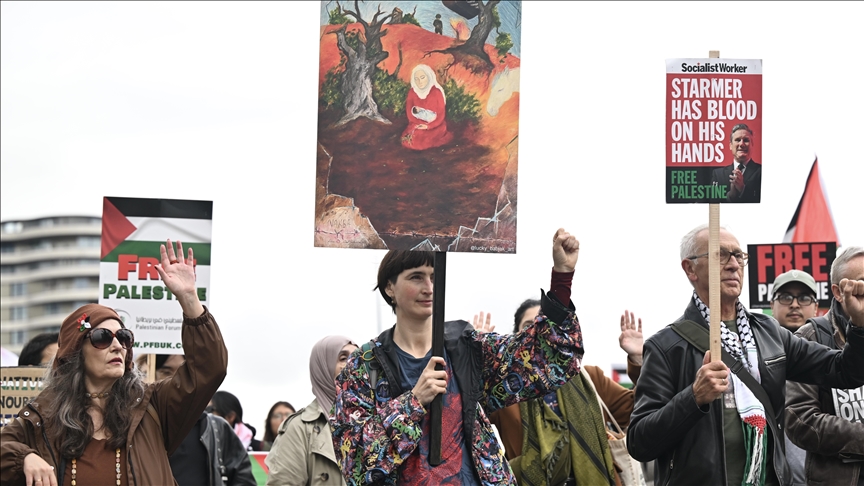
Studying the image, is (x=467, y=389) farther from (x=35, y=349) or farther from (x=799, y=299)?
(x=35, y=349)

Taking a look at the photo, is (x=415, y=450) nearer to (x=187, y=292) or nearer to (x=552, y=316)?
(x=552, y=316)

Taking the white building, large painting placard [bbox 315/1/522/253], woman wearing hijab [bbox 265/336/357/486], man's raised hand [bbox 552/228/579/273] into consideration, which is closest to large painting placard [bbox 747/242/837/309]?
woman wearing hijab [bbox 265/336/357/486]

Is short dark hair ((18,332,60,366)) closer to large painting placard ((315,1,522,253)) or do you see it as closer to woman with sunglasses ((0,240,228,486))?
woman with sunglasses ((0,240,228,486))

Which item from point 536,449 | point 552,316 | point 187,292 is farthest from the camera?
point 536,449

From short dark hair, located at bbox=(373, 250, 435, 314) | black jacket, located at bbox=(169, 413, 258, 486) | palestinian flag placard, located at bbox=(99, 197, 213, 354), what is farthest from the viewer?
palestinian flag placard, located at bbox=(99, 197, 213, 354)

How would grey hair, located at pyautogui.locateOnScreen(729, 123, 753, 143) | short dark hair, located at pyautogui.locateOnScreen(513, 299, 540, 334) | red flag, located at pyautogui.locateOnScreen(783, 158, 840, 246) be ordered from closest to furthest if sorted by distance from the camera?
grey hair, located at pyautogui.locateOnScreen(729, 123, 753, 143) → short dark hair, located at pyautogui.locateOnScreen(513, 299, 540, 334) → red flag, located at pyautogui.locateOnScreen(783, 158, 840, 246)

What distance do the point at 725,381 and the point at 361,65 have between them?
7.10 feet

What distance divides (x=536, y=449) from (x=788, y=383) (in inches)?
59.4

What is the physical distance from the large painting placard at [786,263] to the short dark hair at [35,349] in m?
5.63

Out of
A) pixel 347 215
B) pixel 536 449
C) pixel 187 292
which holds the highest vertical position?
pixel 347 215

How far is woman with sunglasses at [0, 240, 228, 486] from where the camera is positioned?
5.41 metres

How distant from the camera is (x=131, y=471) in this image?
5.43 metres

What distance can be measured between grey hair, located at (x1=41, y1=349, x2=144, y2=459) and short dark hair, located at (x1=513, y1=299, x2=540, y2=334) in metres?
3.13

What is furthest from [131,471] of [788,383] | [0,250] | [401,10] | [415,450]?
[0,250]
